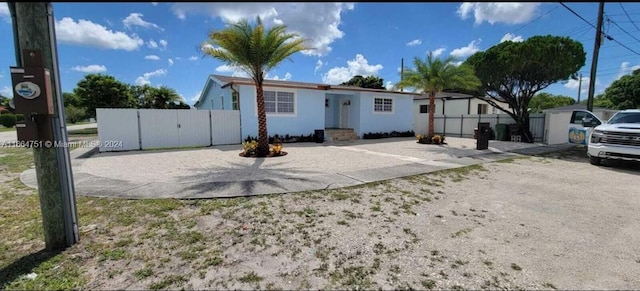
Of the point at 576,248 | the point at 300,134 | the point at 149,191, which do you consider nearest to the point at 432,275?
the point at 576,248

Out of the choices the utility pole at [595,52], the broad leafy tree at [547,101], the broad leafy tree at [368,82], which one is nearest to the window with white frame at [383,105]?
the utility pole at [595,52]

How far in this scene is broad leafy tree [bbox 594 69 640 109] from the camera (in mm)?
30864

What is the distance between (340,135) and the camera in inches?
664

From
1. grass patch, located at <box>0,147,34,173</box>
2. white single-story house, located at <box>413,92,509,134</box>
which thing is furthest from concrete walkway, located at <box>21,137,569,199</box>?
white single-story house, located at <box>413,92,509,134</box>

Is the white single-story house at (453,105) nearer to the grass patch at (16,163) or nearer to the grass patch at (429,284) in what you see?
the grass patch at (429,284)

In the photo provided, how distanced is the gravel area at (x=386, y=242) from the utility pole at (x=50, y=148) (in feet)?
1.27

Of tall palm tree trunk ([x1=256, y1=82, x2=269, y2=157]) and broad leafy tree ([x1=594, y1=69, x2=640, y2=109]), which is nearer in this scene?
tall palm tree trunk ([x1=256, y1=82, x2=269, y2=157])

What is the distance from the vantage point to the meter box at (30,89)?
3096 millimetres

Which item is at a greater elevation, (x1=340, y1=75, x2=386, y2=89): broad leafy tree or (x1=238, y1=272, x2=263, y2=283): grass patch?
(x1=340, y1=75, x2=386, y2=89): broad leafy tree

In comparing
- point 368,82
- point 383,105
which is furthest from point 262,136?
point 368,82

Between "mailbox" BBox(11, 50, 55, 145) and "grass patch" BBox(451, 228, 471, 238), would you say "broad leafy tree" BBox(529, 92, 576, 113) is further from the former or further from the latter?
"mailbox" BBox(11, 50, 55, 145)

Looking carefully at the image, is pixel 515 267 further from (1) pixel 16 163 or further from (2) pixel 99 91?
(2) pixel 99 91

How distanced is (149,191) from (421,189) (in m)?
5.37

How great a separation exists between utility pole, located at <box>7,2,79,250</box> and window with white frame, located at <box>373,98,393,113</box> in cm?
1626
